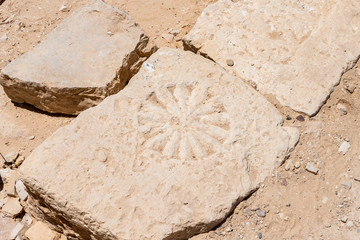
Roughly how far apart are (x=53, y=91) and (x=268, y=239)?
5.79 feet

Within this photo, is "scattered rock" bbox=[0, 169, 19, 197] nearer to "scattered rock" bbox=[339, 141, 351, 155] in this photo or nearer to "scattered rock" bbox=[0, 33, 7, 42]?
"scattered rock" bbox=[0, 33, 7, 42]

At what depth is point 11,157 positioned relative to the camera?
2.93 meters

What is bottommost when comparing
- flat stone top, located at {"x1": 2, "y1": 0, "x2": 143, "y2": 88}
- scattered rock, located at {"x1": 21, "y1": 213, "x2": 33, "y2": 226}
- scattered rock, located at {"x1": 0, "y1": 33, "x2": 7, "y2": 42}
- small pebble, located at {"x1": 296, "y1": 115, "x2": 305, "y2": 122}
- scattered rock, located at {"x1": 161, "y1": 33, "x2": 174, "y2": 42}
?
scattered rock, located at {"x1": 21, "y1": 213, "x2": 33, "y2": 226}

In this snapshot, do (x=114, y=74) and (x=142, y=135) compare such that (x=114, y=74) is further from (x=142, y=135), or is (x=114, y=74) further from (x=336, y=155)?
(x=336, y=155)

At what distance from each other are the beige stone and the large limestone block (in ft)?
0.37

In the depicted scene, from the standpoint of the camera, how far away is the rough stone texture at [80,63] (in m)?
2.87

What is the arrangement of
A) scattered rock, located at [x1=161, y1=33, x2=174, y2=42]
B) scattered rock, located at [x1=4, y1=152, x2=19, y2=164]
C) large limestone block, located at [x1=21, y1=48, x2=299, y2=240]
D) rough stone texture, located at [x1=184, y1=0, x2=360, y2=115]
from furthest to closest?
scattered rock, located at [x1=161, y1=33, x2=174, y2=42], scattered rock, located at [x1=4, y1=152, x2=19, y2=164], rough stone texture, located at [x1=184, y1=0, x2=360, y2=115], large limestone block, located at [x1=21, y1=48, x2=299, y2=240]

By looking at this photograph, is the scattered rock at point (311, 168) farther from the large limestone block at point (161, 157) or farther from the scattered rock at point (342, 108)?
the scattered rock at point (342, 108)

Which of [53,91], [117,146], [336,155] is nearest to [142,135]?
[117,146]

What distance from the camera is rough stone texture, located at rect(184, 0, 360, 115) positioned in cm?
281

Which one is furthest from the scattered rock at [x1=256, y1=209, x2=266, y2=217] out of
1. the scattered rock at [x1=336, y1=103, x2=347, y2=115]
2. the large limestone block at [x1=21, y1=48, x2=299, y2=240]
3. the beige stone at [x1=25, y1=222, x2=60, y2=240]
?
the beige stone at [x1=25, y1=222, x2=60, y2=240]

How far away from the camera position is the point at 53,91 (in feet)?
9.41

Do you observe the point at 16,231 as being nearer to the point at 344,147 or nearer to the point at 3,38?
the point at 3,38

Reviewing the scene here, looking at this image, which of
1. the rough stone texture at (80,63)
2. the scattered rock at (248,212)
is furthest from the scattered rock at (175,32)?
the scattered rock at (248,212)
